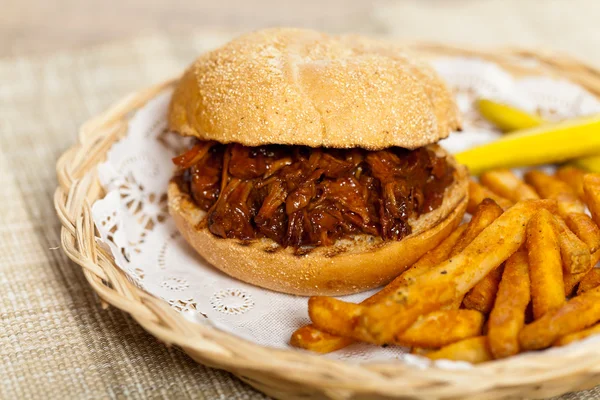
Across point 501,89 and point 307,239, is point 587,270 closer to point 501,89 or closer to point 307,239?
point 307,239

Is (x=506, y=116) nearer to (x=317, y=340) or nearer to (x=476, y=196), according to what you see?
(x=476, y=196)

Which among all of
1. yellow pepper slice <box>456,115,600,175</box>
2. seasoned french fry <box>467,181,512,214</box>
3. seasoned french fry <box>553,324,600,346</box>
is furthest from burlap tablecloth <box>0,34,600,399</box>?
yellow pepper slice <box>456,115,600,175</box>

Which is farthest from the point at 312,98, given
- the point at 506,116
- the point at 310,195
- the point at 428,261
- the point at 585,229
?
the point at 506,116

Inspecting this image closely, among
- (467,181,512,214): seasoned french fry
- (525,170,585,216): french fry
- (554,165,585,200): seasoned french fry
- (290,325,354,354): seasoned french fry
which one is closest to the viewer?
(290,325,354,354): seasoned french fry

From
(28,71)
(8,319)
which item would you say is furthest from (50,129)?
(8,319)

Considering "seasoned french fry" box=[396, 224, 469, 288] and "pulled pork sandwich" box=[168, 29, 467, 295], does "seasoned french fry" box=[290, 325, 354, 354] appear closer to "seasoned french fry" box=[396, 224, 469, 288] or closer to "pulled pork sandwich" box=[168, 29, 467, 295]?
"seasoned french fry" box=[396, 224, 469, 288]

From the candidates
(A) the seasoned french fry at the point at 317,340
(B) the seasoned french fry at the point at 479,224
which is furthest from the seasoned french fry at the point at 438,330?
(B) the seasoned french fry at the point at 479,224
